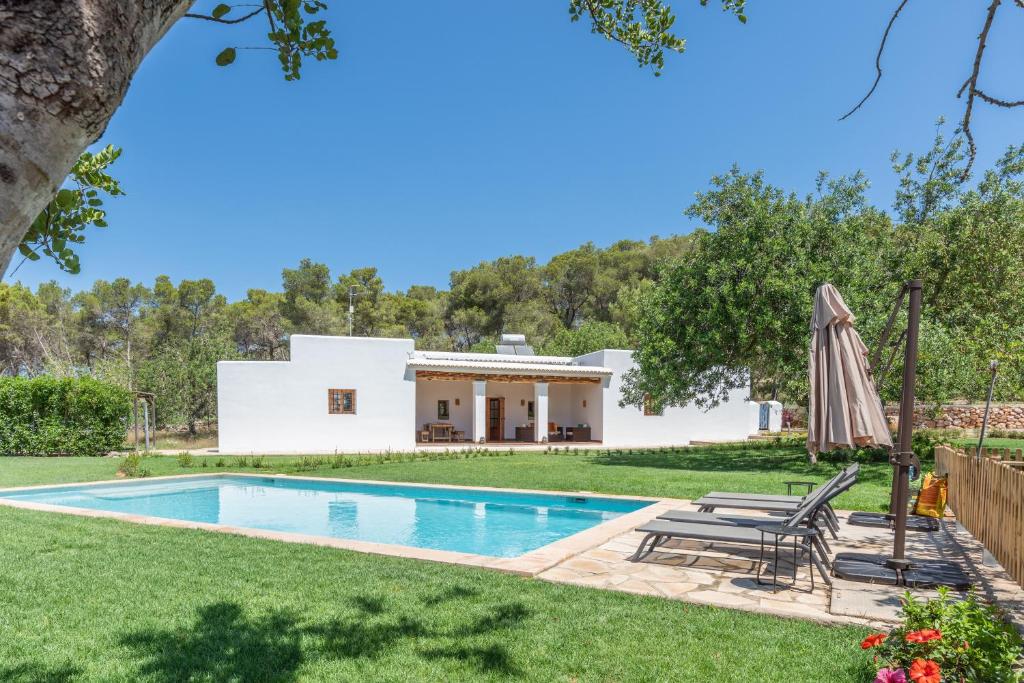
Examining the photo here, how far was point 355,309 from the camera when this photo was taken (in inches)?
1553

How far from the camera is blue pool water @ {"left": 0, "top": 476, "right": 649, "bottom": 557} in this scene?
9547mm

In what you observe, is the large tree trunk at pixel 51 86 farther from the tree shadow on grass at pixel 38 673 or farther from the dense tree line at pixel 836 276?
the dense tree line at pixel 836 276

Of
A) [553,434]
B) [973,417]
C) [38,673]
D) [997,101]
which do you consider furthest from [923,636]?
[973,417]

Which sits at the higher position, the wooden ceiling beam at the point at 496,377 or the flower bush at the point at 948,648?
the wooden ceiling beam at the point at 496,377

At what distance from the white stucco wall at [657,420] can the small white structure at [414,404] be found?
0.14 ft

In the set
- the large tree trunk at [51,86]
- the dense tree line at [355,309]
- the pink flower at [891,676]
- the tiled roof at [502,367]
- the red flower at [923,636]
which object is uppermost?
the dense tree line at [355,309]

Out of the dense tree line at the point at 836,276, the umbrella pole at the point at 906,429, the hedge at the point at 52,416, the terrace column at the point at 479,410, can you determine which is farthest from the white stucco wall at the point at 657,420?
the umbrella pole at the point at 906,429

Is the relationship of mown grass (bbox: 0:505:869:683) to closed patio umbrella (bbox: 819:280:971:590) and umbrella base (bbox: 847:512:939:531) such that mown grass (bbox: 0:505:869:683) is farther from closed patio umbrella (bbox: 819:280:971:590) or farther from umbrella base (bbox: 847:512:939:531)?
umbrella base (bbox: 847:512:939:531)

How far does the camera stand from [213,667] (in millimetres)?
3535

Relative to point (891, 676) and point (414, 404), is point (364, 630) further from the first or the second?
point (414, 404)

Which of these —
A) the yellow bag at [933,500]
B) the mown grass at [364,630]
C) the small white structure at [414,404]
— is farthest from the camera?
the small white structure at [414,404]

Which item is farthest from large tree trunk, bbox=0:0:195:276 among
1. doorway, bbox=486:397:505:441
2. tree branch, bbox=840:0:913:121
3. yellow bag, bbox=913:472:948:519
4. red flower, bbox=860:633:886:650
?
doorway, bbox=486:397:505:441

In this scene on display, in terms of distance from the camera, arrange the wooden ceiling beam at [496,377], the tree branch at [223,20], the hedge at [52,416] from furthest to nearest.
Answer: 1. the wooden ceiling beam at [496,377]
2. the hedge at [52,416]
3. the tree branch at [223,20]

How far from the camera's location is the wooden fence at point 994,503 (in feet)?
16.2
